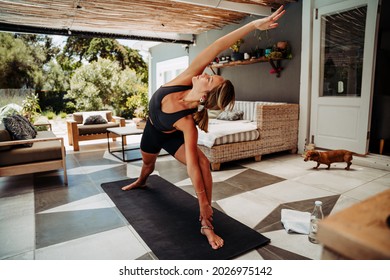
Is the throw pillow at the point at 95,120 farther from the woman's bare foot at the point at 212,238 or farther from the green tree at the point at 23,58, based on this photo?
the green tree at the point at 23,58

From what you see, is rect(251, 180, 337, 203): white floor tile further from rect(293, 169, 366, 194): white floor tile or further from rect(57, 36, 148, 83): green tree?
rect(57, 36, 148, 83): green tree

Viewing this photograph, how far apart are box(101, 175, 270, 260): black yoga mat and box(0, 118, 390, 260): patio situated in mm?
71

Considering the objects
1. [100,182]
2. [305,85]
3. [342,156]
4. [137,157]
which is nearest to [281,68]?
[305,85]

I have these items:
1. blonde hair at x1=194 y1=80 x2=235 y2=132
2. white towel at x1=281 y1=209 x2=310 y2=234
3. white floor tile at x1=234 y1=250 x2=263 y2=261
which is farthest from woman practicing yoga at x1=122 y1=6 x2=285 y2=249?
white towel at x1=281 y1=209 x2=310 y2=234

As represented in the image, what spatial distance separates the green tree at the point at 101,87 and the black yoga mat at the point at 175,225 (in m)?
7.82

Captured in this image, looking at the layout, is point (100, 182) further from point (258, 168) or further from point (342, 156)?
point (342, 156)

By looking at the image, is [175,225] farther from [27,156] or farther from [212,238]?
[27,156]

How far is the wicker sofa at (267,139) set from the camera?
3.53m

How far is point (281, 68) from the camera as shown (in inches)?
184

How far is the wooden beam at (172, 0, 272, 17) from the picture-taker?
4175 mm

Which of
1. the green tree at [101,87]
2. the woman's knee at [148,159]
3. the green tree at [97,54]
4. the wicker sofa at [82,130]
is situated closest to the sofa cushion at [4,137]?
the woman's knee at [148,159]

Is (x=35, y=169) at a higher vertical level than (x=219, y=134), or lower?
lower

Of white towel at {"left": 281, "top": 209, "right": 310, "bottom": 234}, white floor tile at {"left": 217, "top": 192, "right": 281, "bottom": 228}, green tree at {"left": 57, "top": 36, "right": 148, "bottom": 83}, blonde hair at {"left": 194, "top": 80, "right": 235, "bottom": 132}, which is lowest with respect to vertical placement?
white floor tile at {"left": 217, "top": 192, "right": 281, "bottom": 228}
